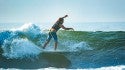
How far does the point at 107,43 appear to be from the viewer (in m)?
9.88

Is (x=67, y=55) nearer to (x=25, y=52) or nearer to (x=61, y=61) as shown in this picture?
(x=61, y=61)

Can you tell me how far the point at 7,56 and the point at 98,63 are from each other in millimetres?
2518

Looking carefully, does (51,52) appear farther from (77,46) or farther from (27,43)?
(77,46)

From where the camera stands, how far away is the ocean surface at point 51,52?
26.0 ft

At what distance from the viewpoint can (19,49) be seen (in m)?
8.41

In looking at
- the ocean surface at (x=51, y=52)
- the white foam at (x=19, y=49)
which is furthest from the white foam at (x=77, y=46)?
the white foam at (x=19, y=49)

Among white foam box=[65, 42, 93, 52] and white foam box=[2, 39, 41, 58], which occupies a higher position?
white foam box=[2, 39, 41, 58]

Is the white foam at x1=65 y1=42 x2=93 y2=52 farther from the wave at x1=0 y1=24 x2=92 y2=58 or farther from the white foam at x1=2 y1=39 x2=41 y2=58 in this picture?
the white foam at x1=2 y1=39 x2=41 y2=58

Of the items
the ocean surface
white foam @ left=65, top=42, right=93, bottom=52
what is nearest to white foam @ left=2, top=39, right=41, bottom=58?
the ocean surface

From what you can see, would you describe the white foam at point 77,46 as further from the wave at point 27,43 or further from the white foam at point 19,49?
the white foam at point 19,49

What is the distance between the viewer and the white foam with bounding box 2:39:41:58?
834 cm

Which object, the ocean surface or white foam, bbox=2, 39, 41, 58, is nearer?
the ocean surface

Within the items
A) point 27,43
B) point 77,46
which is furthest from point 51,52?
point 77,46

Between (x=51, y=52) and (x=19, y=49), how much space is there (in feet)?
2.97
